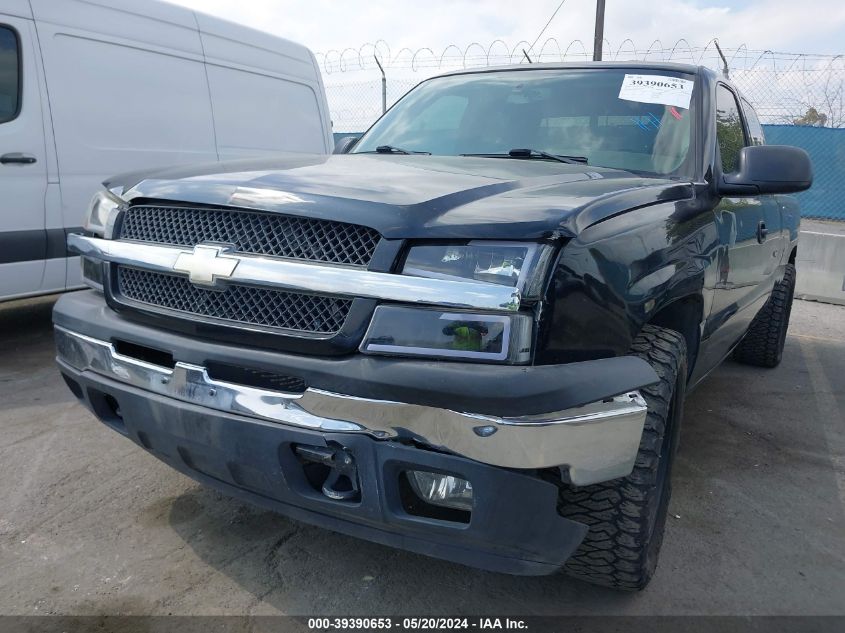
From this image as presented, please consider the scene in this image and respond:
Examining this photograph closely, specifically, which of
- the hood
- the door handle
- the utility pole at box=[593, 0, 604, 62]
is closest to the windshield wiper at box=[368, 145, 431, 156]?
the hood

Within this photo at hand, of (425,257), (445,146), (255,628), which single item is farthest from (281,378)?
(445,146)

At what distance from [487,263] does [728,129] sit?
223 cm

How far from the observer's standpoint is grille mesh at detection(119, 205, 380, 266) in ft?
6.03

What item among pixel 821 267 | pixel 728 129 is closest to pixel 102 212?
pixel 728 129

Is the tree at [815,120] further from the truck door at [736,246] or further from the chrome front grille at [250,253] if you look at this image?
the chrome front grille at [250,253]

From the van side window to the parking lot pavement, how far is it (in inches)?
80.2

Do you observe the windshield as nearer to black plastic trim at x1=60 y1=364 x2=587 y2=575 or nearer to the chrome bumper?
the chrome bumper

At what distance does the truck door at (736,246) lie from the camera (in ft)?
9.55

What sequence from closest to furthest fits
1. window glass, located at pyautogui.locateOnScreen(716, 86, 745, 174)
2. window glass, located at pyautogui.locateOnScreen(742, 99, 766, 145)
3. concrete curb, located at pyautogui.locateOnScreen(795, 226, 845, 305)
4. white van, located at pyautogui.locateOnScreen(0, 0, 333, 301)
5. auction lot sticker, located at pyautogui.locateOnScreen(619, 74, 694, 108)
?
auction lot sticker, located at pyautogui.locateOnScreen(619, 74, 694, 108)
window glass, located at pyautogui.locateOnScreen(716, 86, 745, 174)
window glass, located at pyautogui.locateOnScreen(742, 99, 766, 145)
white van, located at pyautogui.locateOnScreen(0, 0, 333, 301)
concrete curb, located at pyautogui.locateOnScreen(795, 226, 845, 305)

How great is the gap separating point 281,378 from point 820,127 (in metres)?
14.7

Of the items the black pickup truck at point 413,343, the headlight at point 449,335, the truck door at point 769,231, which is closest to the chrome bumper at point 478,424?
the black pickup truck at point 413,343

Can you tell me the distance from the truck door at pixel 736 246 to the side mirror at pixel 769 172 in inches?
4.3

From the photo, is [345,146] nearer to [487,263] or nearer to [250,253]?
[250,253]

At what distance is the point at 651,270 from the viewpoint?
2.08 metres
